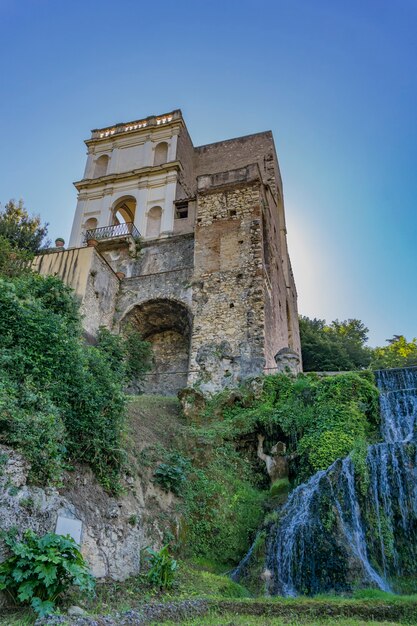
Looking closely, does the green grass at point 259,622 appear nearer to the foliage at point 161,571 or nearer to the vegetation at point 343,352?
the foliage at point 161,571

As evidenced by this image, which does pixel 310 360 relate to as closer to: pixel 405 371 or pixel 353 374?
pixel 405 371

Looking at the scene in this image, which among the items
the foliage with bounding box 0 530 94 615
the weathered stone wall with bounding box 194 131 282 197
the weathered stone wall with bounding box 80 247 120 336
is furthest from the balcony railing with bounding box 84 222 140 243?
the foliage with bounding box 0 530 94 615

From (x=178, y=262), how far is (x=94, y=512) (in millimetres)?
12547

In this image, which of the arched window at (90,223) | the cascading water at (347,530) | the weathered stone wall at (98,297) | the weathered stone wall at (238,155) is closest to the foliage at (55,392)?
the cascading water at (347,530)

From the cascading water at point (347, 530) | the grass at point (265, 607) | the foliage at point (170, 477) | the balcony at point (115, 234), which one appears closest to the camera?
the grass at point (265, 607)

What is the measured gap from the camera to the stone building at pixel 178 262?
14859 millimetres

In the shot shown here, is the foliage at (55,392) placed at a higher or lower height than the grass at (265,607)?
higher

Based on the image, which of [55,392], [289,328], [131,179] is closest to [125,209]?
[131,179]

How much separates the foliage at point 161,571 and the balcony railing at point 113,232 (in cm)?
1476

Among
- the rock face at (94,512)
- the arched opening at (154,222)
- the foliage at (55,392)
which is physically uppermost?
the arched opening at (154,222)

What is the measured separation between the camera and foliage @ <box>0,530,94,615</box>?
4617 mm

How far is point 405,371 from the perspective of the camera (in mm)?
13469

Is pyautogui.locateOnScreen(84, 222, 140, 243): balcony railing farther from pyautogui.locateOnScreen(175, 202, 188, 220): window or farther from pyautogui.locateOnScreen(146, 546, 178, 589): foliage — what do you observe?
pyautogui.locateOnScreen(146, 546, 178, 589): foliage

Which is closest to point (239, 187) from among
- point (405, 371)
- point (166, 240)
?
point (166, 240)
